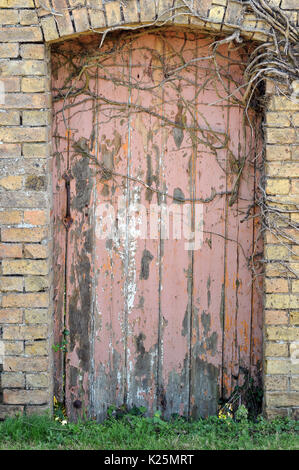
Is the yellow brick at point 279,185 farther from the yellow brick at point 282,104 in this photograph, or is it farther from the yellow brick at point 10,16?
the yellow brick at point 10,16

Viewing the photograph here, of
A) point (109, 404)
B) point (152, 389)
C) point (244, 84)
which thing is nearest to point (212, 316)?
point (152, 389)

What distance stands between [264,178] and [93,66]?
4.03 feet

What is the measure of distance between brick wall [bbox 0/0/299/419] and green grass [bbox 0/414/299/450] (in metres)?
0.14

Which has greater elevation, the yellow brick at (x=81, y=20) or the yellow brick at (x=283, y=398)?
the yellow brick at (x=81, y=20)

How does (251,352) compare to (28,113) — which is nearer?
(28,113)

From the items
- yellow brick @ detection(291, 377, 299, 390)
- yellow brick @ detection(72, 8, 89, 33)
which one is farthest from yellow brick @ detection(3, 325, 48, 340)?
yellow brick @ detection(72, 8, 89, 33)

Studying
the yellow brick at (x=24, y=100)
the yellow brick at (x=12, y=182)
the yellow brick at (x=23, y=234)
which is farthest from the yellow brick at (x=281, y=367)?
the yellow brick at (x=24, y=100)

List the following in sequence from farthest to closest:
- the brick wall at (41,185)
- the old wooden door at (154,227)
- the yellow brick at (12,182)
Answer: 1. the old wooden door at (154,227)
2. the yellow brick at (12,182)
3. the brick wall at (41,185)

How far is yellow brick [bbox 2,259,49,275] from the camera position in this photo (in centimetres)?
344

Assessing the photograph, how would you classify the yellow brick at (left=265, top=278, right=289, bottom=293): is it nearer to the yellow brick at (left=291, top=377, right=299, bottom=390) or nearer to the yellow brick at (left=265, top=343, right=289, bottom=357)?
the yellow brick at (left=265, top=343, right=289, bottom=357)

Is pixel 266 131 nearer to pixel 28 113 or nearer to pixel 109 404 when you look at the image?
pixel 28 113

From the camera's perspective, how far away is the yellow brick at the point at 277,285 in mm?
3471

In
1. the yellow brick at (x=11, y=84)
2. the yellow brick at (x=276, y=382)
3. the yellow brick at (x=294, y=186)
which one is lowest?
the yellow brick at (x=276, y=382)

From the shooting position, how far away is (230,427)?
3.46 meters
